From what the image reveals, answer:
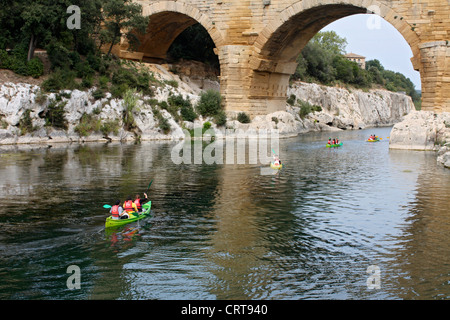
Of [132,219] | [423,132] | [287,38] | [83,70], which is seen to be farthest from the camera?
[287,38]

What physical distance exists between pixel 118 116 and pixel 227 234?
2115cm

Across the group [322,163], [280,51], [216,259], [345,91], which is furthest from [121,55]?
[216,259]

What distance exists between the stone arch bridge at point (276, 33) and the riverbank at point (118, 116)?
191 cm

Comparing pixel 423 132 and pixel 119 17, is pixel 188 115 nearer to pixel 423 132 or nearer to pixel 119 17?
pixel 119 17

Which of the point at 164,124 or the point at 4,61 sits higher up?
the point at 4,61

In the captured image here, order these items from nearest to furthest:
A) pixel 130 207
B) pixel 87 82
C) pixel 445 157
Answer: pixel 130 207
pixel 445 157
pixel 87 82

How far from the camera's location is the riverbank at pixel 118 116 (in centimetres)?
2711

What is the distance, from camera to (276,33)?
101ft

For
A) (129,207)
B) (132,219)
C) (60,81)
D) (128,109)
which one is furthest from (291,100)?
(132,219)

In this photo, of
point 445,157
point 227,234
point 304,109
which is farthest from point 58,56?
point 227,234

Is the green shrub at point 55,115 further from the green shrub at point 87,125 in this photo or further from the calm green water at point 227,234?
the calm green water at point 227,234

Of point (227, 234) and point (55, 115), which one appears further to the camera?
point (55, 115)

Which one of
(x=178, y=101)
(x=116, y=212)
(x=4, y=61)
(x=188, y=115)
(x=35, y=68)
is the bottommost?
(x=116, y=212)

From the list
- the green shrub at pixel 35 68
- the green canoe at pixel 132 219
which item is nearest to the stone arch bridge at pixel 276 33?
the green shrub at pixel 35 68
